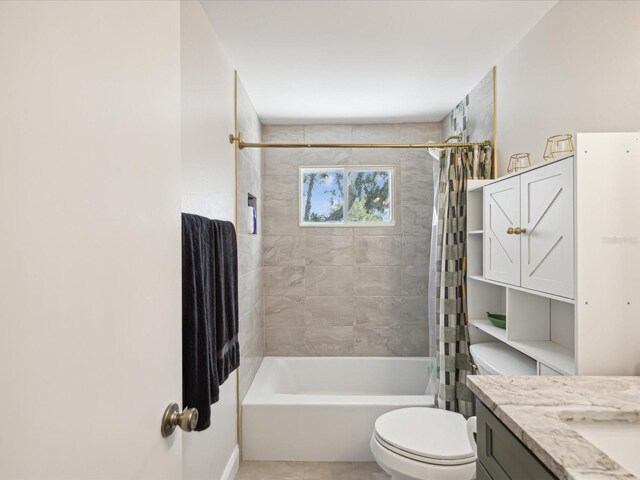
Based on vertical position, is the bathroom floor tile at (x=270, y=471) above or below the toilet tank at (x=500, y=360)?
below

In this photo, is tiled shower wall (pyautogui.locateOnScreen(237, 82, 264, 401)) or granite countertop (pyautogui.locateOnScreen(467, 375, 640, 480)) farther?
tiled shower wall (pyautogui.locateOnScreen(237, 82, 264, 401))

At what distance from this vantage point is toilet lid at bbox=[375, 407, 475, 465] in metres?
1.80

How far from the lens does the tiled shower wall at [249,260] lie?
2.59m

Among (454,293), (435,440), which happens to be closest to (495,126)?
(454,293)

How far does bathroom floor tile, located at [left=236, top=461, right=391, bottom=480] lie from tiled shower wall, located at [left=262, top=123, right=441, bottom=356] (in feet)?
3.55

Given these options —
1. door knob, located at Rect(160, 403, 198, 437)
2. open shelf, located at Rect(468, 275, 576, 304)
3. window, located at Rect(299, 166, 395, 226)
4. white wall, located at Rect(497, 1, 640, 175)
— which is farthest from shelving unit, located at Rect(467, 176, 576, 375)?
window, located at Rect(299, 166, 395, 226)

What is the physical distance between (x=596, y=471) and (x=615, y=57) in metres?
1.42

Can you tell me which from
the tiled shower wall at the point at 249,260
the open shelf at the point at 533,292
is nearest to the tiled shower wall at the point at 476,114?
the open shelf at the point at 533,292

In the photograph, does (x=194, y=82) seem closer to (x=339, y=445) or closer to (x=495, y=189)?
(x=495, y=189)

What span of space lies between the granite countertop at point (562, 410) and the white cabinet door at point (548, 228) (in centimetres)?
30

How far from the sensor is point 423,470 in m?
1.78

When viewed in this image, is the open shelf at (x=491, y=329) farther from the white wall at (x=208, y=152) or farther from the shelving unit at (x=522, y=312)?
the white wall at (x=208, y=152)

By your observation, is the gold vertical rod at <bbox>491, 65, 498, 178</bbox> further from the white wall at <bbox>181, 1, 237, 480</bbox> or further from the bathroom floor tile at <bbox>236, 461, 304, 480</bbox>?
the bathroom floor tile at <bbox>236, 461, 304, 480</bbox>

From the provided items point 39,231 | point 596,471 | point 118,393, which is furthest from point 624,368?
point 39,231
